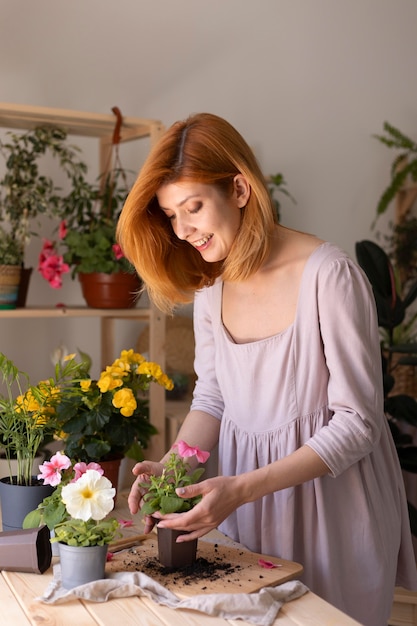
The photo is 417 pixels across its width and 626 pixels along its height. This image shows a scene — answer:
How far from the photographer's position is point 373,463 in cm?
169

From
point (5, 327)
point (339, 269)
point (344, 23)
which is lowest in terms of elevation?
point (5, 327)

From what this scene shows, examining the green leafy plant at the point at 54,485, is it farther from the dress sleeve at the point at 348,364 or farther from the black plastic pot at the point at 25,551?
A: the dress sleeve at the point at 348,364

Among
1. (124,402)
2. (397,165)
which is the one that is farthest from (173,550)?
(397,165)

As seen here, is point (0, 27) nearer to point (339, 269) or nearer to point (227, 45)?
point (227, 45)

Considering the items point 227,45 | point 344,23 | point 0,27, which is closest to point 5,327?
point 0,27

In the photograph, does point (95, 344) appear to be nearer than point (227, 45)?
Yes

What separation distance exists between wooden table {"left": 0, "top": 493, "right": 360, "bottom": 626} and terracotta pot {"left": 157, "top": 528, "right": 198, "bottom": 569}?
0.42 feet

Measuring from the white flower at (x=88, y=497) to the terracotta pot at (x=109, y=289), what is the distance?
130 cm

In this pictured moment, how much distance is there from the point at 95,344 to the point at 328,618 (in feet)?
6.35

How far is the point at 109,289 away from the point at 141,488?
1189 millimetres

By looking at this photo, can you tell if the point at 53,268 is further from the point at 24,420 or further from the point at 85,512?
the point at 85,512

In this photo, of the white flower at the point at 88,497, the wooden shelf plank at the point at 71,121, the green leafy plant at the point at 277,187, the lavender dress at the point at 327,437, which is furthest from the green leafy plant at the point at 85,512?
the green leafy plant at the point at 277,187

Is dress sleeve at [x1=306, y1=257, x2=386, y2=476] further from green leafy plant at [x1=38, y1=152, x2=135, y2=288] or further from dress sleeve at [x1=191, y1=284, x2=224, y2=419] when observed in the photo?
green leafy plant at [x1=38, y1=152, x2=135, y2=288]

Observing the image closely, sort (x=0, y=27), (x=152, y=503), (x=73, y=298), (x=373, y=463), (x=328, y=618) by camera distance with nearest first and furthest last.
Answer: (x=328, y=618), (x=152, y=503), (x=373, y=463), (x=0, y=27), (x=73, y=298)
